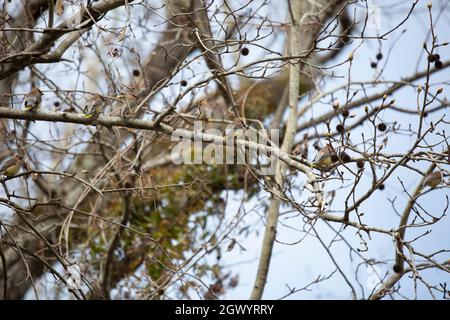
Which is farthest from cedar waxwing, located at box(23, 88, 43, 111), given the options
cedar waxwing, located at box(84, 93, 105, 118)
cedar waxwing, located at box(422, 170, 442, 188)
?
cedar waxwing, located at box(422, 170, 442, 188)

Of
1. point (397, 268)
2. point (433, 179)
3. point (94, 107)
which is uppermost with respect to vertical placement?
point (94, 107)

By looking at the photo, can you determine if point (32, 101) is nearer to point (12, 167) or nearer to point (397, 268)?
point (12, 167)

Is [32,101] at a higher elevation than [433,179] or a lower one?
higher

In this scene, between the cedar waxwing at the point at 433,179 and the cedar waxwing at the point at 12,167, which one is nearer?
the cedar waxwing at the point at 433,179

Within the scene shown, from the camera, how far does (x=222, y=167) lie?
5.95 m

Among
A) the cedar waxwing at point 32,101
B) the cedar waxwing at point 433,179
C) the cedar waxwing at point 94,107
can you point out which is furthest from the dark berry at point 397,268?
the cedar waxwing at point 32,101

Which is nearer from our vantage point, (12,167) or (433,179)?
(433,179)

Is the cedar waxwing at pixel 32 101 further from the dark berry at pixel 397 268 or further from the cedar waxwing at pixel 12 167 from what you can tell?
the dark berry at pixel 397 268

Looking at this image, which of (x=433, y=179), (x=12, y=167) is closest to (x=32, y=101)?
(x=12, y=167)

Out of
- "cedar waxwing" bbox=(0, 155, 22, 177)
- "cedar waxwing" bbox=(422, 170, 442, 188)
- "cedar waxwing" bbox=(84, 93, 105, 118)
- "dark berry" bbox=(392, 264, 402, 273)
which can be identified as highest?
"cedar waxwing" bbox=(84, 93, 105, 118)

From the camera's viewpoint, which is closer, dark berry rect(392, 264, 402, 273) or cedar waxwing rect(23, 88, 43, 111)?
cedar waxwing rect(23, 88, 43, 111)

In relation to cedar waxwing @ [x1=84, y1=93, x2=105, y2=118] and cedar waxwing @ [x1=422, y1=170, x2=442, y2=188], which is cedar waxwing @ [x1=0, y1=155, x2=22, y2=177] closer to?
cedar waxwing @ [x1=84, y1=93, x2=105, y2=118]
